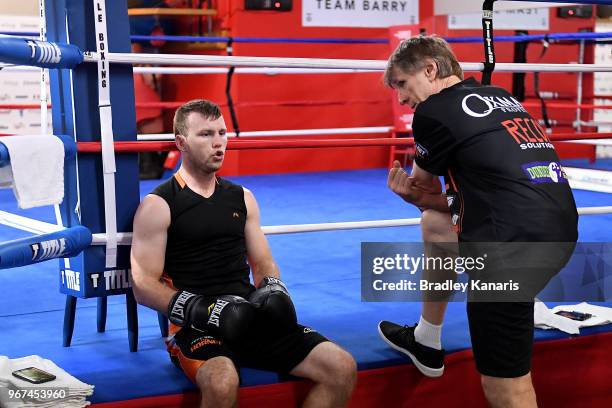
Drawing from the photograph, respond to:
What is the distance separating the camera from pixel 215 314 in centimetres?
196

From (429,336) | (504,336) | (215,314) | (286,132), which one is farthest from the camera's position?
(286,132)

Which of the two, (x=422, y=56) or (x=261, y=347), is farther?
(x=261, y=347)

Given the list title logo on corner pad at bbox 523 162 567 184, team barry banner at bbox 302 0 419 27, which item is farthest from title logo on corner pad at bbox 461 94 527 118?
team barry banner at bbox 302 0 419 27

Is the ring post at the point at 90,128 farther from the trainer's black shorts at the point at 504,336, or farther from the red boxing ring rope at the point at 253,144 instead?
the trainer's black shorts at the point at 504,336

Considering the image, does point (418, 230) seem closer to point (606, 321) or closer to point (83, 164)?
point (606, 321)

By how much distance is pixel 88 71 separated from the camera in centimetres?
212

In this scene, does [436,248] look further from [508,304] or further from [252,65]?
[252,65]

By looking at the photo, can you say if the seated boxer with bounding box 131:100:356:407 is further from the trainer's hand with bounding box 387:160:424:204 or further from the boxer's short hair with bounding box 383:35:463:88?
the boxer's short hair with bounding box 383:35:463:88

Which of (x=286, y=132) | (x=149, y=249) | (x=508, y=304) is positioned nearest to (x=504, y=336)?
(x=508, y=304)

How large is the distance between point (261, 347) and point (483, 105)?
29.4 inches

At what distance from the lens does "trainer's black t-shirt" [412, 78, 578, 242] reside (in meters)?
1.82

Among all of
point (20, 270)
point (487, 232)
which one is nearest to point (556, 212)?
point (487, 232)

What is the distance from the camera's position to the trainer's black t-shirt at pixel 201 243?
2.13 meters

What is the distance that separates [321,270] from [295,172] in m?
3.83
